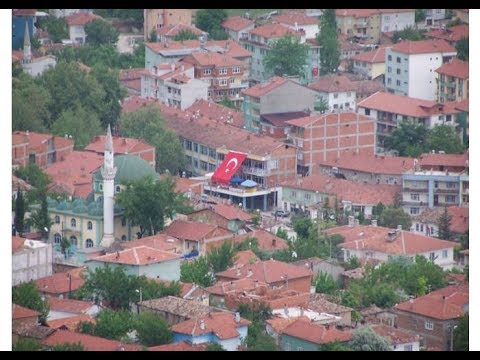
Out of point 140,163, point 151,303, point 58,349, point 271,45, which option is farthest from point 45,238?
point 271,45

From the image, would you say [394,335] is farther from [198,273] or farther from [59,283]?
[59,283]

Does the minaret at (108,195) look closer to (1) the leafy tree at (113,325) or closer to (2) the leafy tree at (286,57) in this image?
(1) the leafy tree at (113,325)

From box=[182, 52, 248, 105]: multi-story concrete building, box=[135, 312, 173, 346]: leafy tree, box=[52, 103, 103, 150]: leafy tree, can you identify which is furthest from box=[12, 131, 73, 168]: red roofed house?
box=[135, 312, 173, 346]: leafy tree

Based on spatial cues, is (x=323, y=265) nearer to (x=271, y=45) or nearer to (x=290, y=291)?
(x=290, y=291)

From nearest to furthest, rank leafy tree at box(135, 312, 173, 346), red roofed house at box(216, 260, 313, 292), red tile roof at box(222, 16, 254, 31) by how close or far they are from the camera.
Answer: leafy tree at box(135, 312, 173, 346)
red roofed house at box(216, 260, 313, 292)
red tile roof at box(222, 16, 254, 31)

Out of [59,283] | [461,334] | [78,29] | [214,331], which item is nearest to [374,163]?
[59,283]

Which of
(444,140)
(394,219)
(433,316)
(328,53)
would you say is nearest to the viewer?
(433,316)

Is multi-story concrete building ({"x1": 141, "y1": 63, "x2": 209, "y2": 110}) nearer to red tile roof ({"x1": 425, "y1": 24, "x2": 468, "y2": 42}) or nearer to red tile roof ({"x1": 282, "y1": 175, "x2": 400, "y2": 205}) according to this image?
red tile roof ({"x1": 425, "y1": 24, "x2": 468, "y2": 42})
